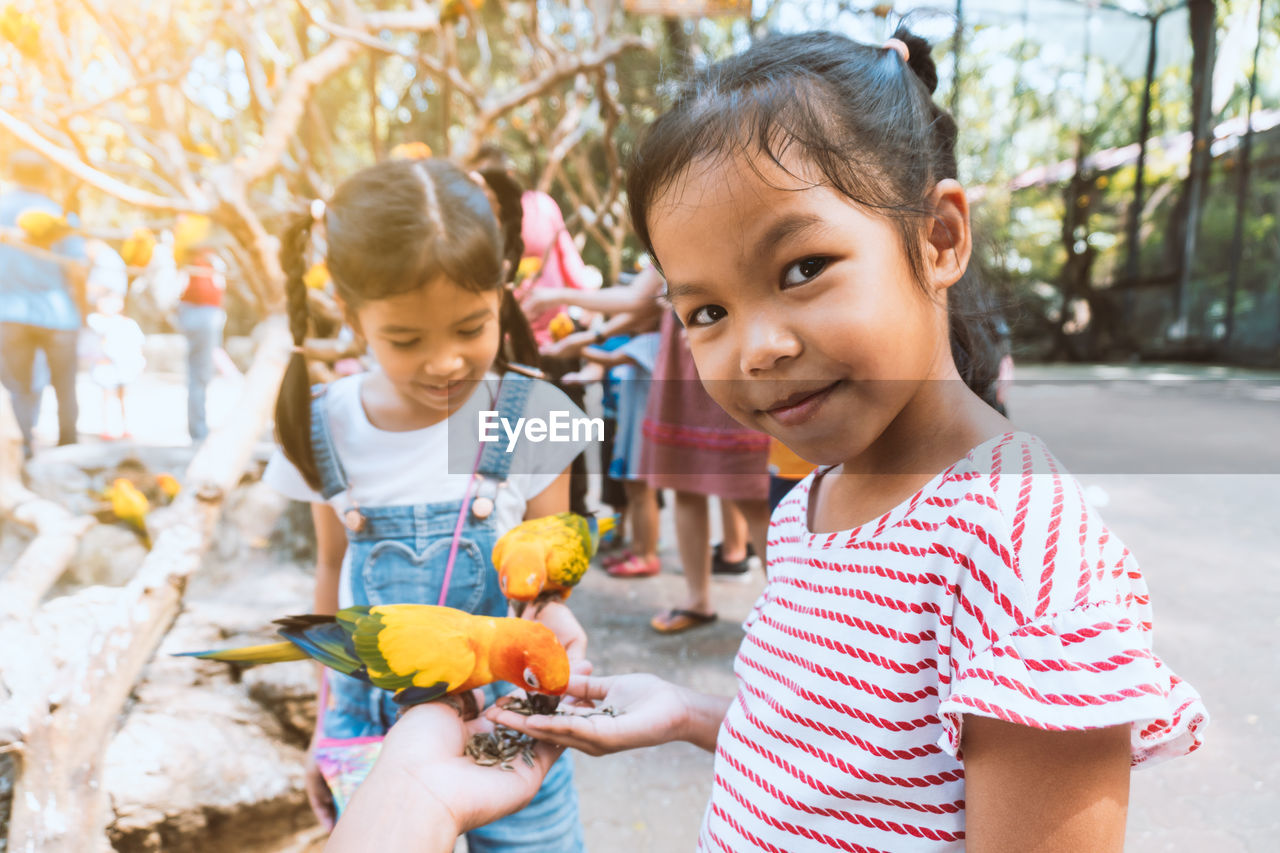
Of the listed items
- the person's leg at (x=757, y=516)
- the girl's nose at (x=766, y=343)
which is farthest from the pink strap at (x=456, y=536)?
the person's leg at (x=757, y=516)

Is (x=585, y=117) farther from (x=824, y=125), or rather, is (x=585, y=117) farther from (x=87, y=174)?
(x=824, y=125)

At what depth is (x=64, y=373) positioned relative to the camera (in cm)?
418

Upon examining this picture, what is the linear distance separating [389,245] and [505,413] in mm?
332

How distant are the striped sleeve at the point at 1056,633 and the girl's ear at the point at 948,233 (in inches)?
8.2

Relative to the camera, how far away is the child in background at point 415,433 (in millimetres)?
1188

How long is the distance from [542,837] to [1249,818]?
1.80 metres

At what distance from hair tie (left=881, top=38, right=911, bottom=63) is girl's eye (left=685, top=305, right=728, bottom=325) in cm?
34

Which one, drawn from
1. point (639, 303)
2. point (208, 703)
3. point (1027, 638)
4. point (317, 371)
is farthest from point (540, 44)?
point (1027, 638)

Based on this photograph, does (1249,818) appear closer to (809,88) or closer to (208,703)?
(809,88)

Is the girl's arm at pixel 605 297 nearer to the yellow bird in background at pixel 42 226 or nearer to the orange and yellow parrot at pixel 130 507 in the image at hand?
the yellow bird in background at pixel 42 226

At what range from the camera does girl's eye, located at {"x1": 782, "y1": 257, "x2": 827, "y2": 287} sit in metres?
0.65

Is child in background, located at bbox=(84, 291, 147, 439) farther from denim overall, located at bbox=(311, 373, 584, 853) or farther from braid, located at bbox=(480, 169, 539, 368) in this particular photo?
denim overall, located at bbox=(311, 373, 584, 853)

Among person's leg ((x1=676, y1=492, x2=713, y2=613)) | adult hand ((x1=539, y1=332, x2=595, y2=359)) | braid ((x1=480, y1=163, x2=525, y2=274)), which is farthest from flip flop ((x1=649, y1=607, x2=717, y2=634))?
braid ((x1=480, y1=163, x2=525, y2=274))

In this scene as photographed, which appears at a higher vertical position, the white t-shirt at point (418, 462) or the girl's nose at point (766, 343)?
the girl's nose at point (766, 343)
